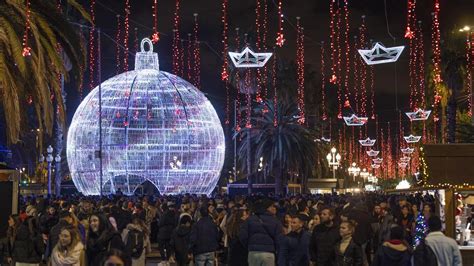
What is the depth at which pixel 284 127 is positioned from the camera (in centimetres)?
5278

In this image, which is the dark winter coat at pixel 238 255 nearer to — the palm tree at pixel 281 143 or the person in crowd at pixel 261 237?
the person in crowd at pixel 261 237

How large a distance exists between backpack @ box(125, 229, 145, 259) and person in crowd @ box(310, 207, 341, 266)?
3147 millimetres

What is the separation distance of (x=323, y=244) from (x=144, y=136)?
3412 cm

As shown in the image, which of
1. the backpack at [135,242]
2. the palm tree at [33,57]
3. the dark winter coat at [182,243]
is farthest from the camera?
the palm tree at [33,57]

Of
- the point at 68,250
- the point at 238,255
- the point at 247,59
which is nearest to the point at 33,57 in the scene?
the point at 238,255

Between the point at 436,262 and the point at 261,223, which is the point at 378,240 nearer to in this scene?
the point at 261,223

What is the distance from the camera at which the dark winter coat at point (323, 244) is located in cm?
1125

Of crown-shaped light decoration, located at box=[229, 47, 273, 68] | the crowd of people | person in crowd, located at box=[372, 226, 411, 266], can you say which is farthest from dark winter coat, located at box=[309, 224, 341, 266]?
crown-shaped light decoration, located at box=[229, 47, 273, 68]

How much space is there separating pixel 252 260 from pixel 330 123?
2392 inches

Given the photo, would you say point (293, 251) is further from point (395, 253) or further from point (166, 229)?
point (166, 229)

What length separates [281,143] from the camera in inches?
2050

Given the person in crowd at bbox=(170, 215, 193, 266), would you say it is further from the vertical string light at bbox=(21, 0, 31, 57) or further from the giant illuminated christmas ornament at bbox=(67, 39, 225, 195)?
the giant illuminated christmas ornament at bbox=(67, 39, 225, 195)

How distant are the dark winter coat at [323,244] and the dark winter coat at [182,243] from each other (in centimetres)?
416

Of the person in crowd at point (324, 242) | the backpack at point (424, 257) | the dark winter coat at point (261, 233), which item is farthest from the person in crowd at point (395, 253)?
the dark winter coat at point (261, 233)
